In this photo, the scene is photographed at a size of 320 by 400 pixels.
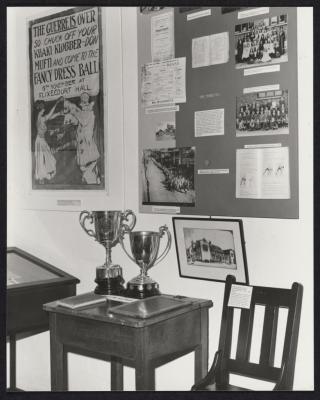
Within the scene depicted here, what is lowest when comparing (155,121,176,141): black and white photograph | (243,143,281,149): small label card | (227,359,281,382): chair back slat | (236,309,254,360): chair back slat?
(227,359,281,382): chair back slat

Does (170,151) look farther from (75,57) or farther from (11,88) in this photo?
(11,88)

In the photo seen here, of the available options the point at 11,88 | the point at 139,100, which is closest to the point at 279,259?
the point at 139,100

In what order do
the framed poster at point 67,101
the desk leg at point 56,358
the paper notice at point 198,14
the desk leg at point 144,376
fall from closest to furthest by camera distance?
the desk leg at point 144,376 < the desk leg at point 56,358 < the paper notice at point 198,14 < the framed poster at point 67,101

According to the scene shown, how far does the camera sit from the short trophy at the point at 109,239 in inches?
116

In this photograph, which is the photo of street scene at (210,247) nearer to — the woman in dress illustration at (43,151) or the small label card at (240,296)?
the small label card at (240,296)

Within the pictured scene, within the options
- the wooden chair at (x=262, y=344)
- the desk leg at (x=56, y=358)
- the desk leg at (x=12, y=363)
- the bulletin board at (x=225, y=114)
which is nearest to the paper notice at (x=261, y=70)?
the bulletin board at (x=225, y=114)

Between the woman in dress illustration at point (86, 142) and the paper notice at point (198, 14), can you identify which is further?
the woman in dress illustration at point (86, 142)

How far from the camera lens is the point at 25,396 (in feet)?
7.80

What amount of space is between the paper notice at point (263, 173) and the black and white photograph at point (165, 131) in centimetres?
43

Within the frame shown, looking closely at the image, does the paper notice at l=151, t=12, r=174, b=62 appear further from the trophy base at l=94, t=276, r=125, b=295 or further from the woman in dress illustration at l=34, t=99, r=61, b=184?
the trophy base at l=94, t=276, r=125, b=295

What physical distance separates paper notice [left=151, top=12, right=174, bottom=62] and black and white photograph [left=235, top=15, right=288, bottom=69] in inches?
16.3

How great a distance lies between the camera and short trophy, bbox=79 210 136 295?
2955 mm

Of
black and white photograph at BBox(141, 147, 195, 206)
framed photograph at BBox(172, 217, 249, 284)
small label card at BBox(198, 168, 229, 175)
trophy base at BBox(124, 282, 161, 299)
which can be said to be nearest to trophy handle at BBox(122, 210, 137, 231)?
black and white photograph at BBox(141, 147, 195, 206)

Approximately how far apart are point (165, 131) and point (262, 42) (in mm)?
714
